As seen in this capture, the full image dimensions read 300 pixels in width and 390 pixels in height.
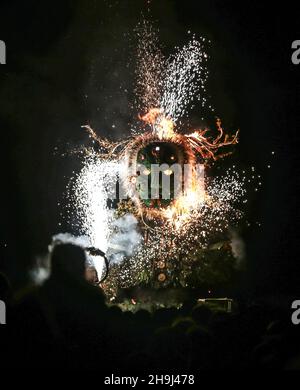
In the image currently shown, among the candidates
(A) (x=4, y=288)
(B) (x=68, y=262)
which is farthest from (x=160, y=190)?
(A) (x=4, y=288)

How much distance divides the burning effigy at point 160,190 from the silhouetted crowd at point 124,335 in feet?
2.33

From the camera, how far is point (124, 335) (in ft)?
11.4

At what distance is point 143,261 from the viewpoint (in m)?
4.43

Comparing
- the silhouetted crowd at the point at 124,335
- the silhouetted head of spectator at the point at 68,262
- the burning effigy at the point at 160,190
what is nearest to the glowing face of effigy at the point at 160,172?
the burning effigy at the point at 160,190

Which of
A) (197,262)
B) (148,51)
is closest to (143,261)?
(197,262)

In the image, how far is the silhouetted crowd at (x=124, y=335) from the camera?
3207mm

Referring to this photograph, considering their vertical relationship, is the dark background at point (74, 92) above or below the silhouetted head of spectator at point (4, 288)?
above

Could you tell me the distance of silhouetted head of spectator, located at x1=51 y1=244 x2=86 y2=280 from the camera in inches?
147

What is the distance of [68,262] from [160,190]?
1.17 meters

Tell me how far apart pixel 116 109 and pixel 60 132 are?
0.61 meters

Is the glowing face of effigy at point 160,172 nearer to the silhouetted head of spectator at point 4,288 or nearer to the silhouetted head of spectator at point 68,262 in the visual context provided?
the silhouetted head of spectator at point 68,262

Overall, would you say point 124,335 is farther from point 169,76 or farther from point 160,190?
point 169,76

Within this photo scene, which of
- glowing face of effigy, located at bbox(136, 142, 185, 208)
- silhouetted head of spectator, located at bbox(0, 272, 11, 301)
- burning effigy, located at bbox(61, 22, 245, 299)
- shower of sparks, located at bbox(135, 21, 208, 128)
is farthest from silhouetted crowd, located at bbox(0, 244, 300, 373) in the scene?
shower of sparks, located at bbox(135, 21, 208, 128)

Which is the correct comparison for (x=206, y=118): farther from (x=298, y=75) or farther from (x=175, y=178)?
(x=298, y=75)
